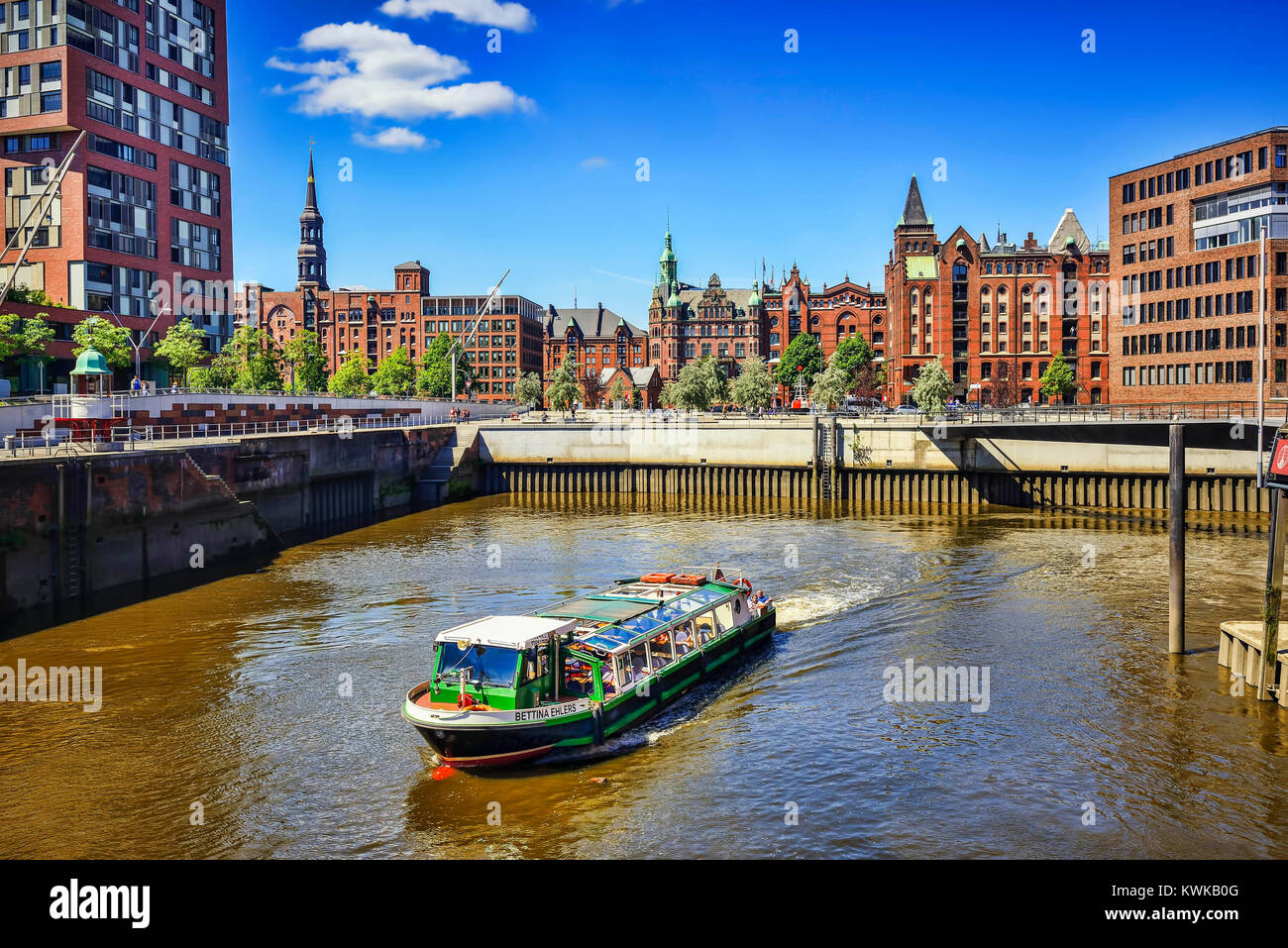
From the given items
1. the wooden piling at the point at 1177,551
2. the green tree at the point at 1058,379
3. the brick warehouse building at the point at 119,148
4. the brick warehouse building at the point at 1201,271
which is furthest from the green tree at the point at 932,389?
the wooden piling at the point at 1177,551

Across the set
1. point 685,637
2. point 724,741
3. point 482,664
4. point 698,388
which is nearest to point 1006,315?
point 698,388

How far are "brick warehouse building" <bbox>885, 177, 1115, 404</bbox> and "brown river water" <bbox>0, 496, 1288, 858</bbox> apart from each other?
96619 millimetres

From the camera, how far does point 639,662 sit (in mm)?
24406

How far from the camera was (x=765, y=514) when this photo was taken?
62.0 metres

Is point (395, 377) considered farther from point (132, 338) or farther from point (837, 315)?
point (837, 315)

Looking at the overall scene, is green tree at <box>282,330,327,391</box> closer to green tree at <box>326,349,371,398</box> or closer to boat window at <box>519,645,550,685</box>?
green tree at <box>326,349,371,398</box>

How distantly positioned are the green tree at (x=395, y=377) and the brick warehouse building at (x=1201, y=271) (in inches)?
3684

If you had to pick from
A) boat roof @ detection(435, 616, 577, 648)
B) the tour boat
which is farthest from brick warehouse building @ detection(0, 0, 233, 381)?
boat roof @ detection(435, 616, 577, 648)

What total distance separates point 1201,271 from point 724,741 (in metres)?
75.0

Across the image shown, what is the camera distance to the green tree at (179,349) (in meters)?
81.2
